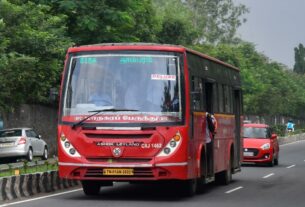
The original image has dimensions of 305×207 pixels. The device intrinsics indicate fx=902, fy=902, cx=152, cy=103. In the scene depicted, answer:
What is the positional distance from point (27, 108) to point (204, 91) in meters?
25.0

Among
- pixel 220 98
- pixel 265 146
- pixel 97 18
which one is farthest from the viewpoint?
pixel 97 18

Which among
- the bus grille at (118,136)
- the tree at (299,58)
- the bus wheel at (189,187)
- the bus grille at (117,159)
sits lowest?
the bus wheel at (189,187)

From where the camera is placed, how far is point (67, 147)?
58.6 ft

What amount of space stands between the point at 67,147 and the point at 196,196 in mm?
3371

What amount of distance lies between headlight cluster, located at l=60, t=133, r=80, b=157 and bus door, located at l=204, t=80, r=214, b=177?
12.9 feet

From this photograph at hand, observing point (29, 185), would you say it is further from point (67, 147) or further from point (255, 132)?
point (255, 132)

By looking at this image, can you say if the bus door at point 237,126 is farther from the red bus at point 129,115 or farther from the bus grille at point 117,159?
the bus grille at point 117,159

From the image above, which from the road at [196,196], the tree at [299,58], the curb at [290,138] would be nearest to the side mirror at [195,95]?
the road at [196,196]

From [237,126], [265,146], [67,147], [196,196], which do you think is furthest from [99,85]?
[265,146]

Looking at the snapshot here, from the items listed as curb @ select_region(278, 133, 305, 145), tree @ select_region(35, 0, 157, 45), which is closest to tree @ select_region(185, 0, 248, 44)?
curb @ select_region(278, 133, 305, 145)

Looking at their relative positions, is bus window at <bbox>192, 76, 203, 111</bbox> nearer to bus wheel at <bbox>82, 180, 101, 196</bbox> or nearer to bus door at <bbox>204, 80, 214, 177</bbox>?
bus door at <bbox>204, 80, 214, 177</bbox>

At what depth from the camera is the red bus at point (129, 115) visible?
57.7ft

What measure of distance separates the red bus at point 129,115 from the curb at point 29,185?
111 cm

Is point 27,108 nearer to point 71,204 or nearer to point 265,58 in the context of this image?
point 71,204
